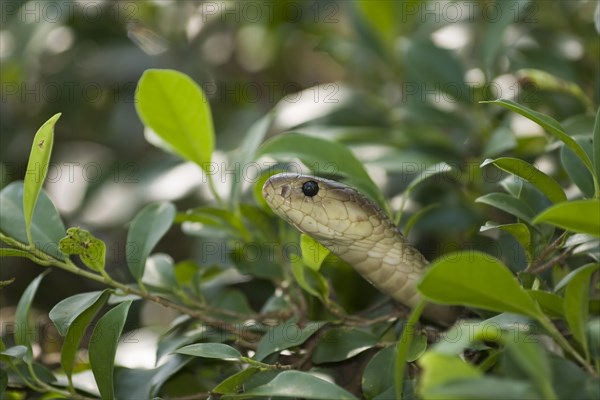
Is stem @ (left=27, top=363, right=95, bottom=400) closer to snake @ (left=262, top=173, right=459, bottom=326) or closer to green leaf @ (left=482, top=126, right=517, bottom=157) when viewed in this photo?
snake @ (left=262, top=173, right=459, bottom=326)

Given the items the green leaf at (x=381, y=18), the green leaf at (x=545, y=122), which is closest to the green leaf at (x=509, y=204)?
the green leaf at (x=545, y=122)

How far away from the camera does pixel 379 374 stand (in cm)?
130

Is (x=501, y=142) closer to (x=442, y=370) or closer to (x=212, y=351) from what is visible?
(x=212, y=351)

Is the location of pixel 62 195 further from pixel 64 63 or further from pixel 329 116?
pixel 329 116

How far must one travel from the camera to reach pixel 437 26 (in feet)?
8.79

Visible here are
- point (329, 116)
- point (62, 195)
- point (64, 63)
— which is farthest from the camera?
point (64, 63)

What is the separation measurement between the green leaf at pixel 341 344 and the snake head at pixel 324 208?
0.21m

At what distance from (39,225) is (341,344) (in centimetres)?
60

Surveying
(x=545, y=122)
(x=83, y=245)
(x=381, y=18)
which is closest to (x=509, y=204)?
(x=545, y=122)

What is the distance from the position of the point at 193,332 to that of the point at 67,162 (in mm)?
1303

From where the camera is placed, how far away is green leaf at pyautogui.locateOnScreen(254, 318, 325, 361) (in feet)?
4.41

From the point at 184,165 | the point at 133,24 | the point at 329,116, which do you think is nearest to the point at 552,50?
the point at 329,116

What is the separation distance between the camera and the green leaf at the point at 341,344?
4.63 feet

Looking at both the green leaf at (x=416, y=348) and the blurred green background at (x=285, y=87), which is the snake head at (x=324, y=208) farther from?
the green leaf at (x=416, y=348)
